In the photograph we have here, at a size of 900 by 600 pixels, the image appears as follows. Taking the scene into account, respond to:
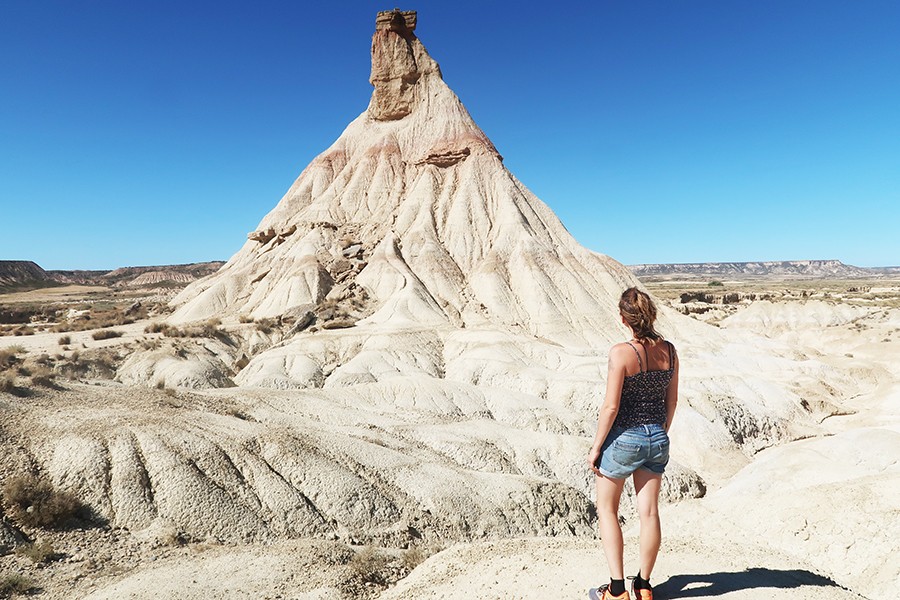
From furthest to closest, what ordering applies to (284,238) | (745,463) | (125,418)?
1. (284,238)
2. (745,463)
3. (125,418)

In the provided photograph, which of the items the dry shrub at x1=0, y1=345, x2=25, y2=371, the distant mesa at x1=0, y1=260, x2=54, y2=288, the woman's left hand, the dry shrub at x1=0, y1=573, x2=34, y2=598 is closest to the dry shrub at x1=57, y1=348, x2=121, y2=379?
the dry shrub at x1=0, y1=345, x2=25, y2=371

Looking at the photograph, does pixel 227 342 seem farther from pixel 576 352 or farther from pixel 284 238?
pixel 576 352

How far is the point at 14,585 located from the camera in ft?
22.2

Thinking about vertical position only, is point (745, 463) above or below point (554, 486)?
below

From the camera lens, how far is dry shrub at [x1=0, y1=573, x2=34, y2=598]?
21.9 ft

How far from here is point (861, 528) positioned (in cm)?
981

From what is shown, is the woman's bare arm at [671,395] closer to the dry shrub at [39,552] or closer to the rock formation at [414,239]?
the dry shrub at [39,552]

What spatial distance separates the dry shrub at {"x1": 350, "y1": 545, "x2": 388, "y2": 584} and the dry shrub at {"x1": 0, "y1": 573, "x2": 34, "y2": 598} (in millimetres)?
4412

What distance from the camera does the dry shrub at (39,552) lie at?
7528 millimetres

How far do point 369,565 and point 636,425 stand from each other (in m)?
5.85

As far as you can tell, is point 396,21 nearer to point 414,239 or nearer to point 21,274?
point 414,239

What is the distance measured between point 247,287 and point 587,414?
33407mm

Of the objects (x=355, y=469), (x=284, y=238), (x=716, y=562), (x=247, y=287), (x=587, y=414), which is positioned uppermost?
(x=284, y=238)

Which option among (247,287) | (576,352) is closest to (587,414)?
(576,352)
